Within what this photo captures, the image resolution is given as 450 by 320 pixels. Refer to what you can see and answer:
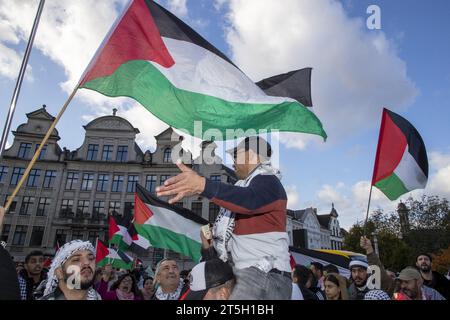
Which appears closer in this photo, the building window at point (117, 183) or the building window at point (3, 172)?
the building window at point (3, 172)

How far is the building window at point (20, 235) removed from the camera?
32219 millimetres

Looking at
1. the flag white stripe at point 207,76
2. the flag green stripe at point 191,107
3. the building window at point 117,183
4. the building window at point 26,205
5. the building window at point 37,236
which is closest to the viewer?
the flag green stripe at point 191,107

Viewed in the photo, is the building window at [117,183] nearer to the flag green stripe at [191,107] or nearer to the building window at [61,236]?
the building window at [61,236]

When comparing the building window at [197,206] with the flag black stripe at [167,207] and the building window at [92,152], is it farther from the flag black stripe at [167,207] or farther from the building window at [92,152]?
the flag black stripe at [167,207]

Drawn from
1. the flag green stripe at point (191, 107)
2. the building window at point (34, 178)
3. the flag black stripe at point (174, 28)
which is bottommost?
the flag green stripe at point (191, 107)

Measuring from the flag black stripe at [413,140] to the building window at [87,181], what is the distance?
1357 inches

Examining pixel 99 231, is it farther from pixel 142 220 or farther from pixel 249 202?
pixel 249 202

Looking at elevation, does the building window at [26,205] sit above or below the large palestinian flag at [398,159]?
above

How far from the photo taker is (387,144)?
22.1 feet

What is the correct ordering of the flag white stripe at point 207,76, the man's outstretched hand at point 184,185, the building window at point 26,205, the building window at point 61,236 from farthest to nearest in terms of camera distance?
the building window at point 26,205
the building window at point 61,236
the flag white stripe at point 207,76
the man's outstretched hand at point 184,185

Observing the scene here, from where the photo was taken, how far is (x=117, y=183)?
3588cm

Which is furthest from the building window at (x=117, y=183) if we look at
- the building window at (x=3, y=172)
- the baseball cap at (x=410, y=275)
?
the baseball cap at (x=410, y=275)

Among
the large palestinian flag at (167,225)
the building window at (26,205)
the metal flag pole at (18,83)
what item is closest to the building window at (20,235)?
the building window at (26,205)
